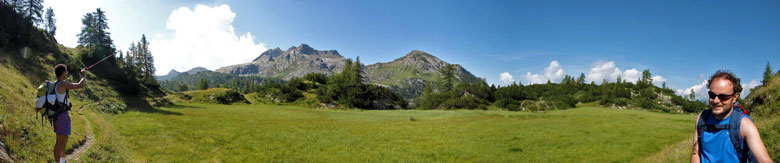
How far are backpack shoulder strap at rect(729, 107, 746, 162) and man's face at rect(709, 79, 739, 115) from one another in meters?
0.11

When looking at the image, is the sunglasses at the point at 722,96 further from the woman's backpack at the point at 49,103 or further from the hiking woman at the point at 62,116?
the woman's backpack at the point at 49,103

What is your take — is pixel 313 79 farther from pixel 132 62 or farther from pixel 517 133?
pixel 517 133

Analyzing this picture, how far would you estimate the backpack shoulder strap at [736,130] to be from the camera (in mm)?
4578

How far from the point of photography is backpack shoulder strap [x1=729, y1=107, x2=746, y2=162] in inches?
180

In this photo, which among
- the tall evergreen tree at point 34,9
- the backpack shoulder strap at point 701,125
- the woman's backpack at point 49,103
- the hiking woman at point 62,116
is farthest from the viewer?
the tall evergreen tree at point 34,9

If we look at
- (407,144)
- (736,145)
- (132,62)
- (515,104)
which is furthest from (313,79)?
(736,145)

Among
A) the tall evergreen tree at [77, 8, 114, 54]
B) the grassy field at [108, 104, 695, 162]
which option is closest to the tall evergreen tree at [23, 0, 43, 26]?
the tall evergreen tree at [77, 8, 114, 54]

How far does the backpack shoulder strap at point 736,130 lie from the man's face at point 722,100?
0.11 meters

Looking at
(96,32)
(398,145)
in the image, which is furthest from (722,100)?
(96,32)

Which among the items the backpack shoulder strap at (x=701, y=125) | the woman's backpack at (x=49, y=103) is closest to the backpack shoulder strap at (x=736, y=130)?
the backpack shoulder strap at (x=701, y=125)

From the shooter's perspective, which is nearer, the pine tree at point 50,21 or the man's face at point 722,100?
the man's face at point 722,100

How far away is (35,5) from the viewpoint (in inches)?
3649

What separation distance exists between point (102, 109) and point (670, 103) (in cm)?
11495

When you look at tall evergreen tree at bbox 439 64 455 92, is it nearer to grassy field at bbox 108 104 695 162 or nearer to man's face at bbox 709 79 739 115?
grassy field at bbox 108 104 695 162
